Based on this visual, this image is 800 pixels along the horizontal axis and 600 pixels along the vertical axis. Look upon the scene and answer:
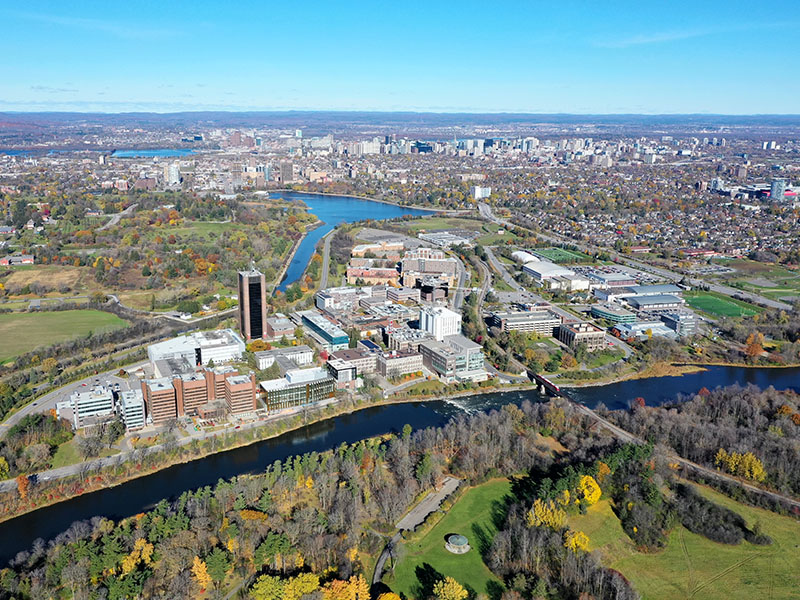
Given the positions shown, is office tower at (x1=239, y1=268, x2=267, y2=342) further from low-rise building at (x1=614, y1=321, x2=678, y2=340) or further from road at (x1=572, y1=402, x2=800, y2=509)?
low-rise building at (x1=614, y1=321, x2=678, y2=340)

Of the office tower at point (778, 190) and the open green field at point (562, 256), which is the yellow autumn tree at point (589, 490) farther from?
the office tower at point (778, 190)

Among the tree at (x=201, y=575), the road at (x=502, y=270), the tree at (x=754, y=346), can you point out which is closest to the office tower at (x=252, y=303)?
the tree at (x=201, y=575)

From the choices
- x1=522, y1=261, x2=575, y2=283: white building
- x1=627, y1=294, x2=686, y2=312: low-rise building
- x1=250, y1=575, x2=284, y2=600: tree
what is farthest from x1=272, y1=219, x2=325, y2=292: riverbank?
x1=250, y1=575, x2=284, y2=600: tree

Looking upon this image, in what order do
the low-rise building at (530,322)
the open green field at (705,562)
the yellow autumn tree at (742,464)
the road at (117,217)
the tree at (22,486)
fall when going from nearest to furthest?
the open green field at (705,562) < the tree at (22,486) < the yellow autumn tree at (742,464) < the low-rise building at (530,322) < the road at (117,217)

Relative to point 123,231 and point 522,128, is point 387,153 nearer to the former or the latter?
point 123,231

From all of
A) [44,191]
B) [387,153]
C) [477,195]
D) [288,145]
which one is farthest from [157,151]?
[477,195]

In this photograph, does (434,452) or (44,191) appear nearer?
(434,452)

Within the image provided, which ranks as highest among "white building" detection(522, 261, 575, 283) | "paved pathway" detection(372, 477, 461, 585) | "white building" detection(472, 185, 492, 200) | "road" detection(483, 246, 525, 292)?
"white building" detection(472, 185, 492, 200)
